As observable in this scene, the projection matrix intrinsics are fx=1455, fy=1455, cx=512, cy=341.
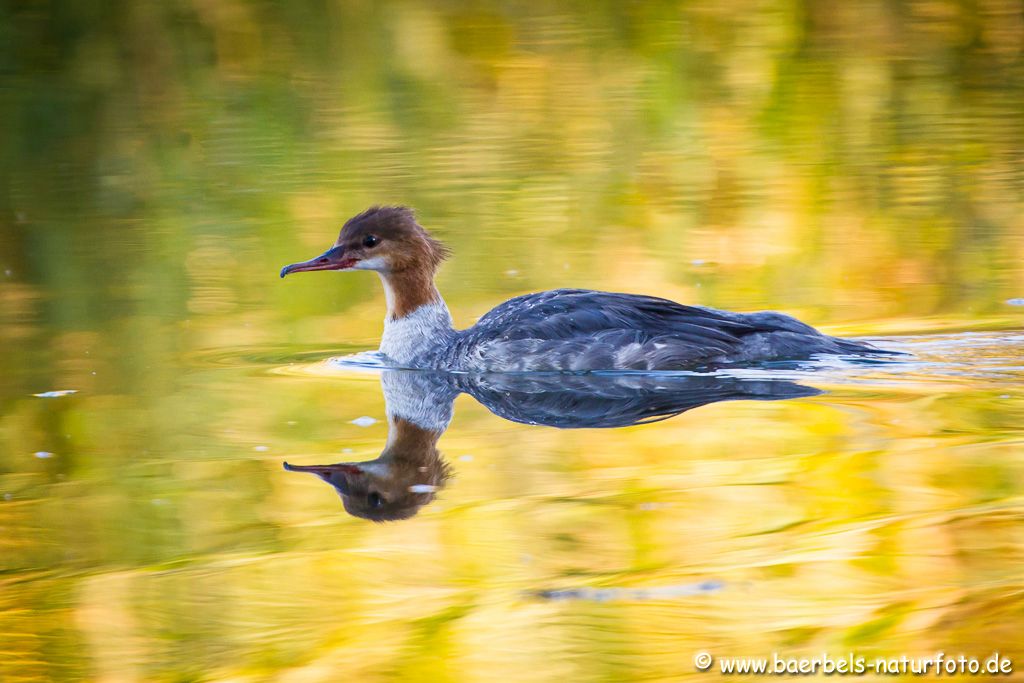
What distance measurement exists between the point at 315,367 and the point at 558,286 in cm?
201

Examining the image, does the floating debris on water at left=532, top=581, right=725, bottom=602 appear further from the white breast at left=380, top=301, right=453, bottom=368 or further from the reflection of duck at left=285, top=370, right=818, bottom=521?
the white breast at left=380, top=301, right=453, bottom=368

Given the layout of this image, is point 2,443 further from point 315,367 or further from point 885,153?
point 885,153

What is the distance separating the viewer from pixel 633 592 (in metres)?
4.20

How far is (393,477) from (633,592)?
1.52 metres

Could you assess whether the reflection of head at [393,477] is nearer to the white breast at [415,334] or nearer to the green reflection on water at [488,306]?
the green reflection on water at [488,306]

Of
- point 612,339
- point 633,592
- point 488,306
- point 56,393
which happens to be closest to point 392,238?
point 488,306

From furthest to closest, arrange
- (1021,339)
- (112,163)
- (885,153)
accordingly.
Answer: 1. (112,163)
2. (885,153)
3. (1021,339)

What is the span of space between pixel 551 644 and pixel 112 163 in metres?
10.7

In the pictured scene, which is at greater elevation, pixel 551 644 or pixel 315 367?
pixel 551 644

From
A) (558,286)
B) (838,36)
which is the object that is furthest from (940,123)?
(558,286)

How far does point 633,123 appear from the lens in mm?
14344

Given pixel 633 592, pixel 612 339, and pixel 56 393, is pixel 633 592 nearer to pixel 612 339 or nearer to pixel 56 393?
pixel 612 339

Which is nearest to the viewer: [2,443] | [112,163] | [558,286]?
[2,443]

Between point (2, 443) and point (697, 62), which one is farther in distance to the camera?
point (697, 62)
